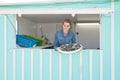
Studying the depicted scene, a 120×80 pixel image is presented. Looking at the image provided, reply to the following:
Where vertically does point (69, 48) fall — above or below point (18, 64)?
above

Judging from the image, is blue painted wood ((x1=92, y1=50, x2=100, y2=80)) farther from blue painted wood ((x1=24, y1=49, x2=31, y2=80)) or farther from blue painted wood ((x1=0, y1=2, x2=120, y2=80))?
blue painted wood ((x1=24, y1=49, x2=31, y2=80))

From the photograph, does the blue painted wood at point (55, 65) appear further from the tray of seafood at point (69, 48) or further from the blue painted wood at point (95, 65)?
the blue painted wood at point (95, 65)

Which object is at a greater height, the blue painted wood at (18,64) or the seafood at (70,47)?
the seafood at (70,47)

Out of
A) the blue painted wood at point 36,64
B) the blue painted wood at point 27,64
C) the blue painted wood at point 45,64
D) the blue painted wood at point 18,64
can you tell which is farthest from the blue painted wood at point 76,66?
the blue painted wood at point 18,64

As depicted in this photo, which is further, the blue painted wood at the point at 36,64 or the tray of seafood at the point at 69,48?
the blue painted wood at the point at 36,64

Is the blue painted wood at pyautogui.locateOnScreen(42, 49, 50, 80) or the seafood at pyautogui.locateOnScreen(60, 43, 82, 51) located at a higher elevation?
the seafood at pyautogui.locateOnScreen(60, 43, 82, 51)

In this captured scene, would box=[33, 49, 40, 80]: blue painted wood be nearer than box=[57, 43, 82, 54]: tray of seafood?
No

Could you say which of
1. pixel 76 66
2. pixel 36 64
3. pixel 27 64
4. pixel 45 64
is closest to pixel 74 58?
pixel 76 66

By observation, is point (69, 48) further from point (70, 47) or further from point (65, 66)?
point (65, 66)

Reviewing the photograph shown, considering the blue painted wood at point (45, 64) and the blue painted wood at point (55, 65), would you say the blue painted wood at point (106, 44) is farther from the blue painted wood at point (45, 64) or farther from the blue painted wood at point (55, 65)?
the blue painted wood at point (45, 64)

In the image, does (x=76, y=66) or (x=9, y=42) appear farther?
(x=9, y=42)

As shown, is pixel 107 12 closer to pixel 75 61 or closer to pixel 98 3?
pixel 98 3

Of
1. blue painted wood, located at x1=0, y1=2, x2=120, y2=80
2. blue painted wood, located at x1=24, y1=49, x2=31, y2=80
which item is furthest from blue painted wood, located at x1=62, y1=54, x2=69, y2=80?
blue painted wood, located at x1=24, y1=49, x2=31, y2=80

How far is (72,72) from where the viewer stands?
8.68 feet
